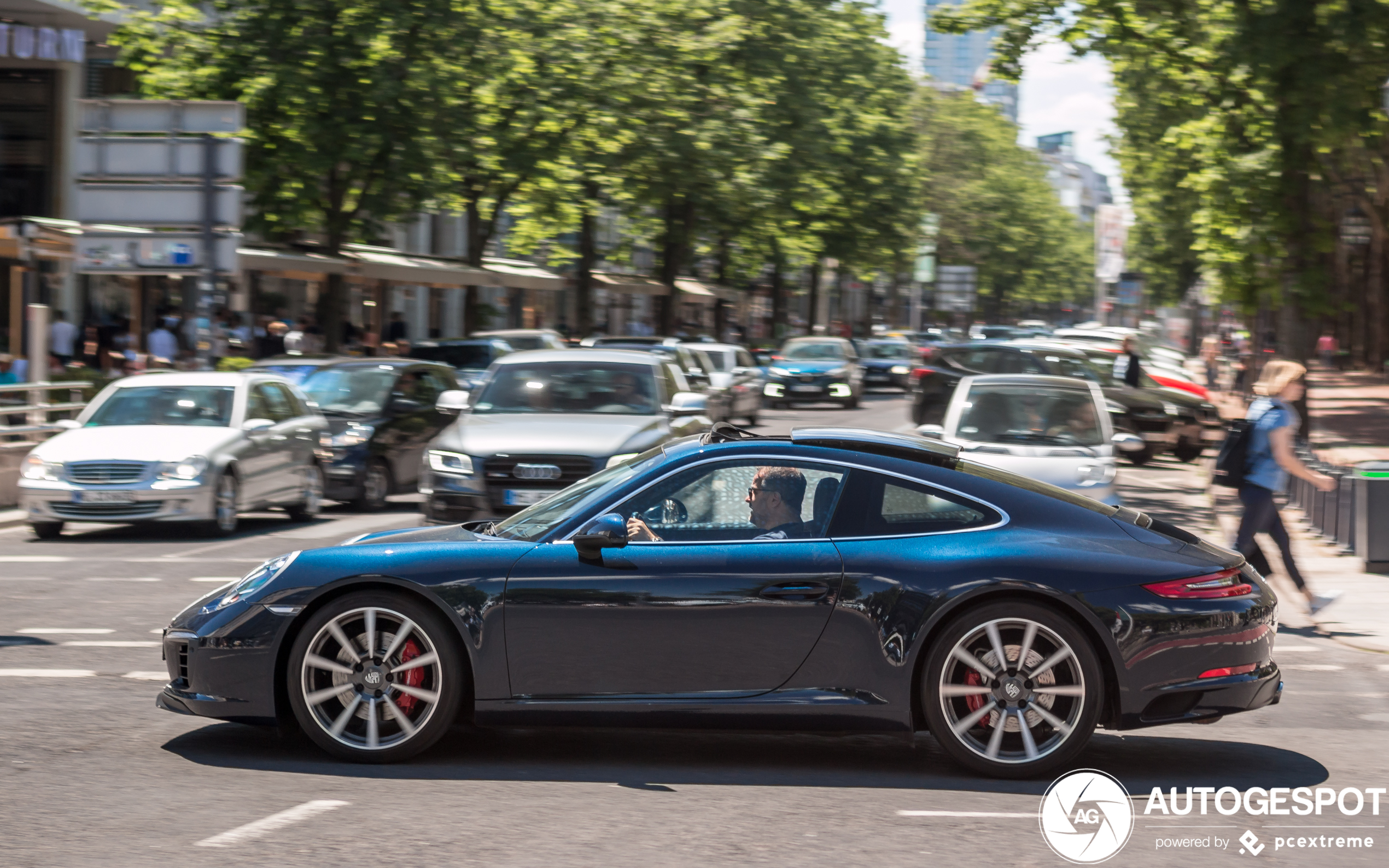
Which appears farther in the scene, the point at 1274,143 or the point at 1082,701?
the point at 1274,143

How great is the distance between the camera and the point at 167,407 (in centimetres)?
1579

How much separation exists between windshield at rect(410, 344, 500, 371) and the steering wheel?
19.8m

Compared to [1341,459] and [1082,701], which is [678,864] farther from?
[1341,459]

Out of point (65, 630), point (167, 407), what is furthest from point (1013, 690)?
point (167, 407)

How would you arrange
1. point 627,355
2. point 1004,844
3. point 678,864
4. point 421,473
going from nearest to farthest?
point 678,864
point 1004,844
point 421,473
point 627,355

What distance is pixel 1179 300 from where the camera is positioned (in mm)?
86938

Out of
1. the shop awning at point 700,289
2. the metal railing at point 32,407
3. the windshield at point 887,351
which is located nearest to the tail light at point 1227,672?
the metal railing at point 32,407

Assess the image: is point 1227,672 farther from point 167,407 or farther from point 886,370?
point 886,370

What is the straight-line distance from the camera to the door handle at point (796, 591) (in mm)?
6133

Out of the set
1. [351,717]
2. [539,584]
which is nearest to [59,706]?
[351,717]

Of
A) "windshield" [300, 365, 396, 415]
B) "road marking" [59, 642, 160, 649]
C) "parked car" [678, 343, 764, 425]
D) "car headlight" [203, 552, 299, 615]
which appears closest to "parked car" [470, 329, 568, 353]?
"parked car" [678, 343, 764, 425]

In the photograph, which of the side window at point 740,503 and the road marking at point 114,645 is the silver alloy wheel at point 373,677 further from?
the road marking at point 114,645

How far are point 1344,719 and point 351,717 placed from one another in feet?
15.1

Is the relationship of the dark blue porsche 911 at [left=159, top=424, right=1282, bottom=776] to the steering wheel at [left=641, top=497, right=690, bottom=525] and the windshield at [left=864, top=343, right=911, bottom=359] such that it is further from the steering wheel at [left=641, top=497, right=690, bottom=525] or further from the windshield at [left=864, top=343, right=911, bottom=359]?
the windshield at [left=864, top=343, right=911, bottom=359]
